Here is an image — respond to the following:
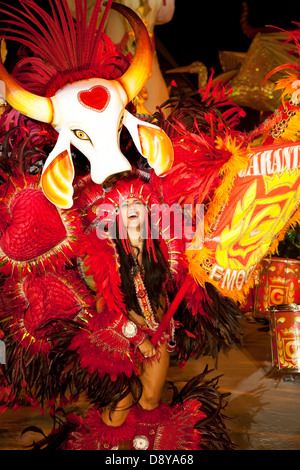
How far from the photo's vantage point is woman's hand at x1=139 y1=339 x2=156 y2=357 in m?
1.46

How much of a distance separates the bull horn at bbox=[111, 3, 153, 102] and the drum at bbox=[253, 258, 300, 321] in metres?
1.83

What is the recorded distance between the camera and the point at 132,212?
1441 mm

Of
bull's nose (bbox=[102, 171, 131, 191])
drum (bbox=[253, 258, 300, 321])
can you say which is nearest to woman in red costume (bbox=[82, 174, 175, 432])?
bull's nose (bbox=[102, 171, 131, 191])

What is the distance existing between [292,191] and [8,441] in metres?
1.25

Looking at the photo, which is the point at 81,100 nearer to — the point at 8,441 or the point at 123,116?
the point at 123,116

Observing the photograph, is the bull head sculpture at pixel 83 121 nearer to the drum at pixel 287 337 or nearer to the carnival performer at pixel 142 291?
the carnival performer at pixel 142 291

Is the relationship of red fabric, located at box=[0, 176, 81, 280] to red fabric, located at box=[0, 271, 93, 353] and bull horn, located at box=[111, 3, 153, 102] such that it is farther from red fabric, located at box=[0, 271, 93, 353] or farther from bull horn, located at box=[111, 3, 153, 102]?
bull horn, located at box=[111, 3, 153, 102]

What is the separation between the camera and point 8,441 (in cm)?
174

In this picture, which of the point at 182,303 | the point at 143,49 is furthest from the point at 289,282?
the point at 143,49

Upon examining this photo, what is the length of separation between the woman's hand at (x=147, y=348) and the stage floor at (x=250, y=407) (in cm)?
24

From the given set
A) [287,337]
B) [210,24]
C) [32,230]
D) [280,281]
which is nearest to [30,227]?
[32,230]

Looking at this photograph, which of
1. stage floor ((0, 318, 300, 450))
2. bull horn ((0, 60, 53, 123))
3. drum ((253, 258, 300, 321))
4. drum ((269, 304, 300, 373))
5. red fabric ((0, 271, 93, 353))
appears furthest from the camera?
drum ((253, 258, 300, 321))

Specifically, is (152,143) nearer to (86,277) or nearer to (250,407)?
(86,277)
